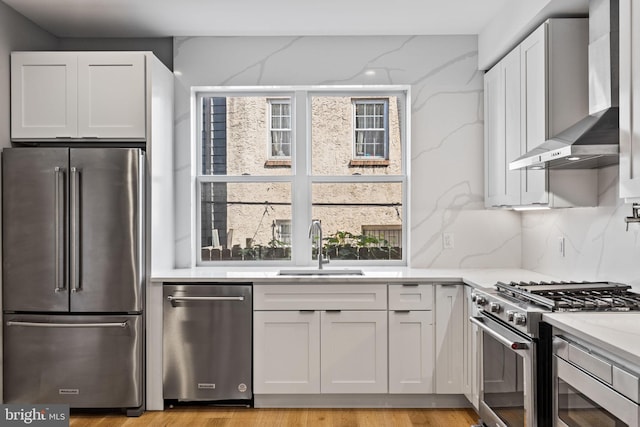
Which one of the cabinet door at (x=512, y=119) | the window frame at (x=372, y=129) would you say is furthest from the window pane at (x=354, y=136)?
the cabinet door at (x=512, y=119)

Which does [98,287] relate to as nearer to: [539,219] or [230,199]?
[230,199]

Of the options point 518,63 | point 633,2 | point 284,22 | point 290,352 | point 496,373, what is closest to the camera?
point 633,2

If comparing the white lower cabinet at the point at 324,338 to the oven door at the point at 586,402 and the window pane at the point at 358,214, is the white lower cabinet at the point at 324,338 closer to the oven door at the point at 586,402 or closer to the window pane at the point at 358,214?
the window pane at the point at 358,214

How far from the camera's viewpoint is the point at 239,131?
4367 millimetres

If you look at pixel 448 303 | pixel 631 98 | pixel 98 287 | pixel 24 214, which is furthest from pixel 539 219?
pixel 24 214

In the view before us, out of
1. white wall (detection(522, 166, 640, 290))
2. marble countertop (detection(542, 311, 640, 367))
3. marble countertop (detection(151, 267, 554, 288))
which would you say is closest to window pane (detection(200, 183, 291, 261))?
marble countertop (detection(151, 267, 554, 288))

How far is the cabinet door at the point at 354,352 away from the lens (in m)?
3.57

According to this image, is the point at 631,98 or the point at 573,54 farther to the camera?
the point at 573,54

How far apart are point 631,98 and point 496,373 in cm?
145

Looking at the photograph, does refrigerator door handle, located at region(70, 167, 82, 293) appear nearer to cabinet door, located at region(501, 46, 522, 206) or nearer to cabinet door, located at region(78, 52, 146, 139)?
cabinet door, located at region(78, 52, 146, 139)

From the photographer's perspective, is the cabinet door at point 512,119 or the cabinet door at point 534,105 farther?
the cabinet door at point 512,119

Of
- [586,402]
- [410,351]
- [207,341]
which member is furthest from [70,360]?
[586,402]

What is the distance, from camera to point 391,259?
4.32 meters

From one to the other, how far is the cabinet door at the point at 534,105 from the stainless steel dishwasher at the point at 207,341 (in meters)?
1.79
